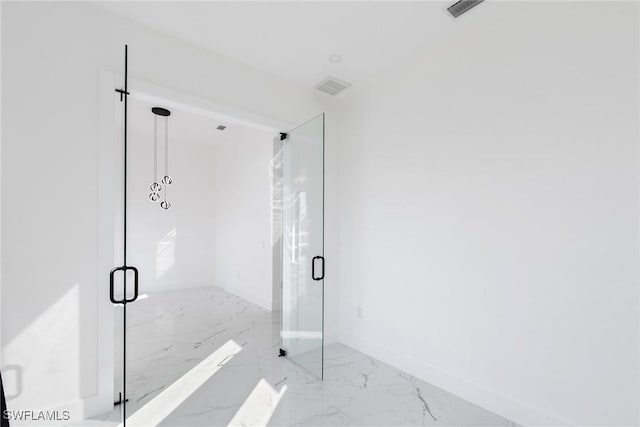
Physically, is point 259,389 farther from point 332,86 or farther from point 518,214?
point 332,86

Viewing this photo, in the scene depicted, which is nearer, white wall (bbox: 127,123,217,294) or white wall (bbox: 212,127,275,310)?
white wall (bbox: 212,127,275,310)

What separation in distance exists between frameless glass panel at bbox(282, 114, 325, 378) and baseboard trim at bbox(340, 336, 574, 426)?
69cm

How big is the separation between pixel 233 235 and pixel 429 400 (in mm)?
4830

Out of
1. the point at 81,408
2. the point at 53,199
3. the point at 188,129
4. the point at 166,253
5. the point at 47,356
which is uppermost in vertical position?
the point at 188,129

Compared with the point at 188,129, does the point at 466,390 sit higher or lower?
lower

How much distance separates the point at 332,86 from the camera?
341cm

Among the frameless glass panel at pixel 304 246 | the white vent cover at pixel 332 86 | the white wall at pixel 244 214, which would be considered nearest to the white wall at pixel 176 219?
the white wall at pixel 244 214

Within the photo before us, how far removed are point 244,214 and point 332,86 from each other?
3.31m

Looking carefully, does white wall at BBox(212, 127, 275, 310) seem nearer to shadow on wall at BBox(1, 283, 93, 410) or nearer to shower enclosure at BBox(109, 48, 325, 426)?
shower enclosure at BBox(109, 48, 325, 426)

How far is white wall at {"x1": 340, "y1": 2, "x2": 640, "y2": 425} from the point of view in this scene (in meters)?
1.83

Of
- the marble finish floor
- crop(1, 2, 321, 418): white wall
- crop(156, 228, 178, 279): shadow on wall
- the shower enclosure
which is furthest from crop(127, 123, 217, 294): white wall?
crop(1, 2, 321, 418): white wall

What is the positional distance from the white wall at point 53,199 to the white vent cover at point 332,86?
1.79m

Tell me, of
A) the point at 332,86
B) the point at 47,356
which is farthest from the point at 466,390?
the point at 332,86

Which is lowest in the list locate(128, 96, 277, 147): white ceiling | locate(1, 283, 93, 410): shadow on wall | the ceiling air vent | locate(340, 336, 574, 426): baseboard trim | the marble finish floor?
the marble finish floor
